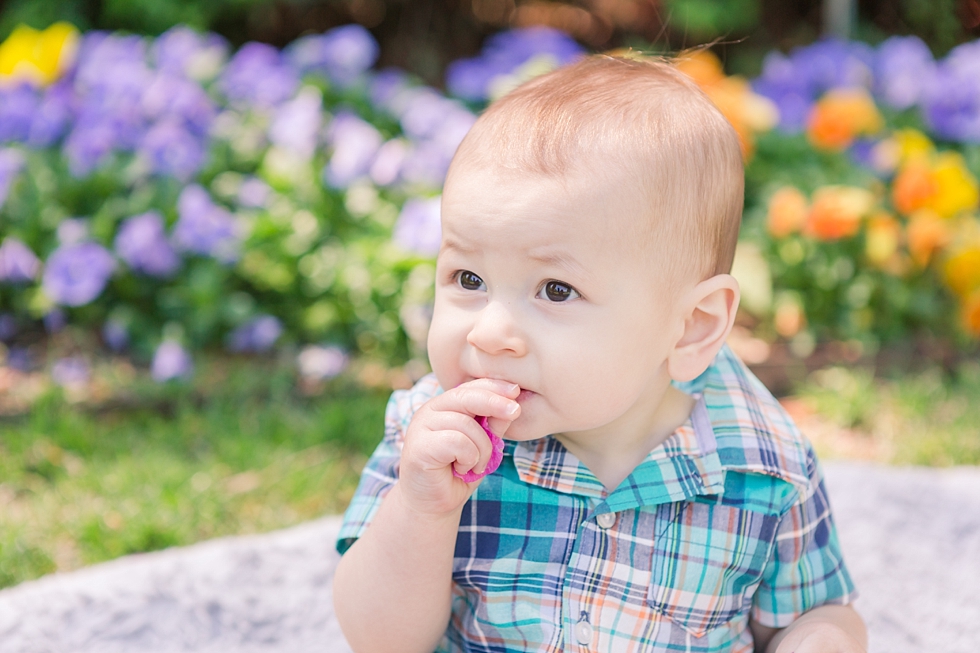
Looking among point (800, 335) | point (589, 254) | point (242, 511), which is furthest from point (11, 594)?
point (800, 335)

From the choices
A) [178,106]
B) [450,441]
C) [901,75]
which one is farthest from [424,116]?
[450,441]

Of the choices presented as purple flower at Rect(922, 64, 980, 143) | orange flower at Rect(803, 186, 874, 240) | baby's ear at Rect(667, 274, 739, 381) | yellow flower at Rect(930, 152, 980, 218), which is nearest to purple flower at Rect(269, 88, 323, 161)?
orange flower at Rect(803, 186, 874, 240)

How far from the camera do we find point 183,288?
282 centimetres

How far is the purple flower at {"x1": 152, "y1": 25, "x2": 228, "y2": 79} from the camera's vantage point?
3.26m

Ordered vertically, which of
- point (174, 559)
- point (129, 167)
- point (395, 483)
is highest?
point (129, 167)

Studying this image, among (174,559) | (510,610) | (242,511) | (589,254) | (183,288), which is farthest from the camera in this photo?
(183,288)

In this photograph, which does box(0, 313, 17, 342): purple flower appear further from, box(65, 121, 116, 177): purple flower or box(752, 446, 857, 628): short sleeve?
box(752, 446, 857, 628): short sleeve

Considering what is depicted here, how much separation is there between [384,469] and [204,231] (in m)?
1.64

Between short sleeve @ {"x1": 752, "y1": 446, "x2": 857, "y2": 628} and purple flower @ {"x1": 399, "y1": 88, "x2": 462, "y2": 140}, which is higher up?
purple flower @ {"x1": 399, "y1": 88, "x2": 462, "y2": 140}

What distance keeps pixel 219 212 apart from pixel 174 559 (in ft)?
4.19

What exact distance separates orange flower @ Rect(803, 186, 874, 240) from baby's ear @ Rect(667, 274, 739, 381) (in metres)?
1.67

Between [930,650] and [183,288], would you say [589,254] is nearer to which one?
[930,650]

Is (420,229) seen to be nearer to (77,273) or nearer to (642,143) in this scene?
(77,273)

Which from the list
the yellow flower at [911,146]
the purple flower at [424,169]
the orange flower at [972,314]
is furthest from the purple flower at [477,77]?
the orange flower at [972,314]
